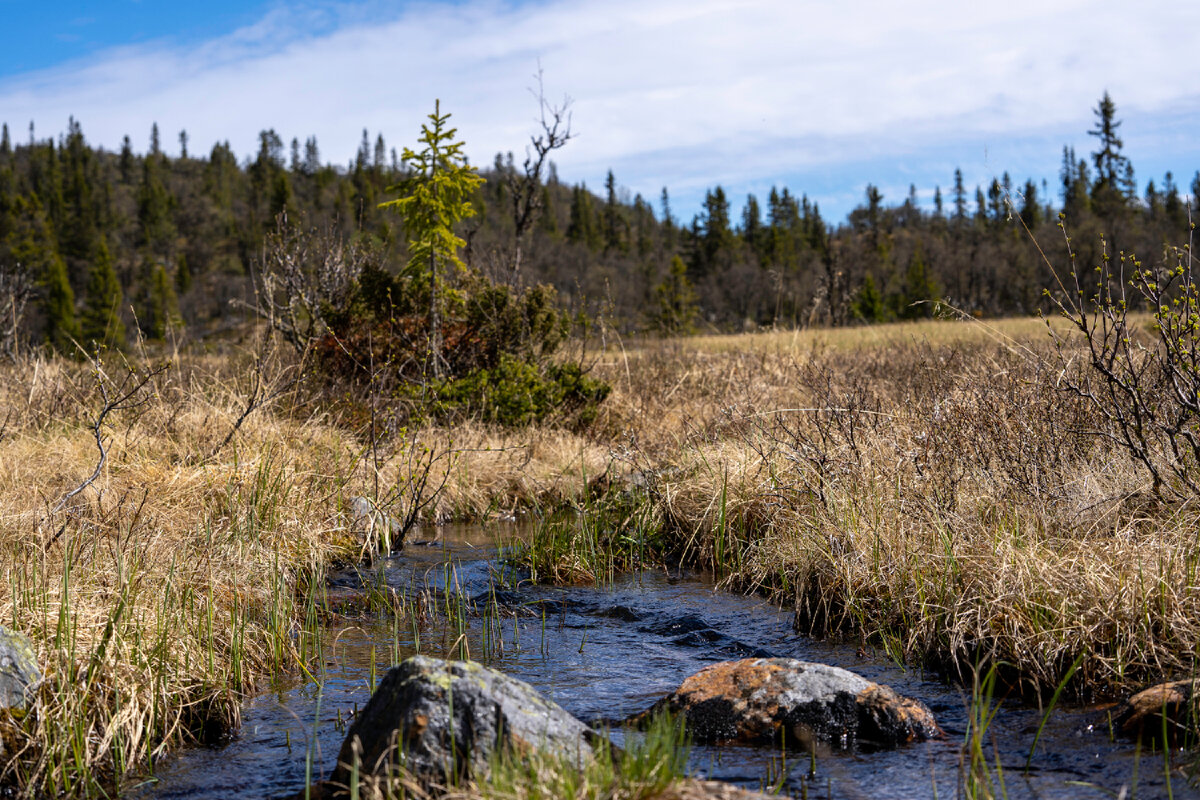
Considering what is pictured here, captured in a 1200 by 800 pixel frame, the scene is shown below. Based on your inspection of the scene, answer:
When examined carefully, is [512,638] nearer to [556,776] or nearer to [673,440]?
[556,776]

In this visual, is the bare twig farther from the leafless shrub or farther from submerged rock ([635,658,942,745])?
submerged rock ([635,658,942,745])

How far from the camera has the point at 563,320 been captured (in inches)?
492

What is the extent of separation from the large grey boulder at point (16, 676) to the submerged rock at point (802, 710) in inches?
86.8

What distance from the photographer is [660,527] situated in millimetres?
7070

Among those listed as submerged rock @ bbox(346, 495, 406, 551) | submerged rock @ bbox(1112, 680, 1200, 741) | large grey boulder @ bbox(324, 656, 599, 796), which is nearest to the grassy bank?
submerged rock @ bbox(1112, 680, 1200, 741)

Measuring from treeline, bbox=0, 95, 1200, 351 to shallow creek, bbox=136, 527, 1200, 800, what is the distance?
33.7 ft

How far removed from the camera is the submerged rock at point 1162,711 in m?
3.30

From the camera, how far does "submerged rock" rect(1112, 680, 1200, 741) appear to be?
3305mm

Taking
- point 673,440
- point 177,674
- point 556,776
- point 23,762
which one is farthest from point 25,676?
point 673,440

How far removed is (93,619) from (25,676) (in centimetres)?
64

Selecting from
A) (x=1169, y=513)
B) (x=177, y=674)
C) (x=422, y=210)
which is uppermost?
(x=422, y=210)

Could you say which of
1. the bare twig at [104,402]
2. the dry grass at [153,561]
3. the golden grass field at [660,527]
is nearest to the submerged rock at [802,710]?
the golden grass field at [660,527]

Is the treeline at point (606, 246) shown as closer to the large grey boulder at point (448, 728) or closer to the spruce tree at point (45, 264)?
the spruce tree at point (45, 264)

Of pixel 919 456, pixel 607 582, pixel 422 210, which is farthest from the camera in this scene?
pixel 422 210
